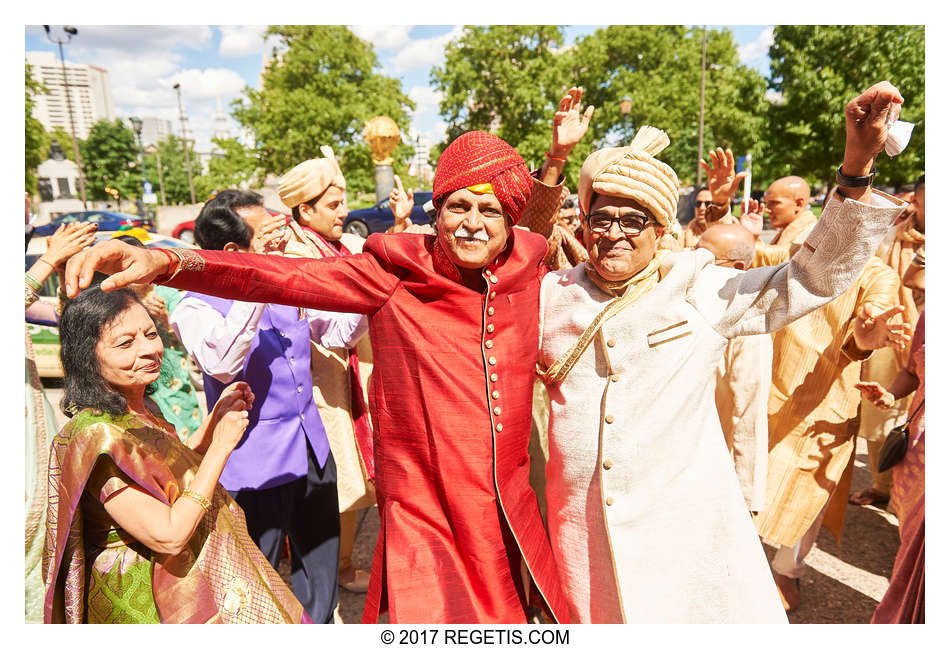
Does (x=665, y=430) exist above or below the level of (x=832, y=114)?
below

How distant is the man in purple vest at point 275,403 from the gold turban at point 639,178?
1.33 meters

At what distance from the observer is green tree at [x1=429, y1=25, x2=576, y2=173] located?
2198 cm

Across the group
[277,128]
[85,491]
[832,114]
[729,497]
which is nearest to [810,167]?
[832,114]

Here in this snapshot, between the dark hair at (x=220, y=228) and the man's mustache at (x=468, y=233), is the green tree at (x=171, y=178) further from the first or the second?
the man's mustache at (x=468, y=233)

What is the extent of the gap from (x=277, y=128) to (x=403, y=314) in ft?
74.5

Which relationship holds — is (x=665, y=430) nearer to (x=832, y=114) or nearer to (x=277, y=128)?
(x=832, y=114)

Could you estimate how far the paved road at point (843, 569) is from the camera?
3.42 meters

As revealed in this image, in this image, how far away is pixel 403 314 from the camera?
2076 millimetres

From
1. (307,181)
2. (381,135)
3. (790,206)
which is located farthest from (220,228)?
(381,135)

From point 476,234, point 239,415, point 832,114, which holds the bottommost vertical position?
point 239,415

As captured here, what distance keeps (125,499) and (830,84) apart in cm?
2215

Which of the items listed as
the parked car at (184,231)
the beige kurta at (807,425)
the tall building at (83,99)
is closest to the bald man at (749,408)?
the beige kurta at (807,425)

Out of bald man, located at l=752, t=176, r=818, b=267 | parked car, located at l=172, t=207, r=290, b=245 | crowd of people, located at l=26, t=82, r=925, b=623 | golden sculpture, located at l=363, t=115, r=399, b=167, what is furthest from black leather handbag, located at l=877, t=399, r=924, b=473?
parked car, located at l=172, t=207, r=290, b=245

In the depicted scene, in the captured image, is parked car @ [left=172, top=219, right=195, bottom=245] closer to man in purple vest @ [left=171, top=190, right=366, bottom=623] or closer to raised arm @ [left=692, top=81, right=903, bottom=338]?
man in purple vest @ [left=171, top=190, right=366, bottom=623]
